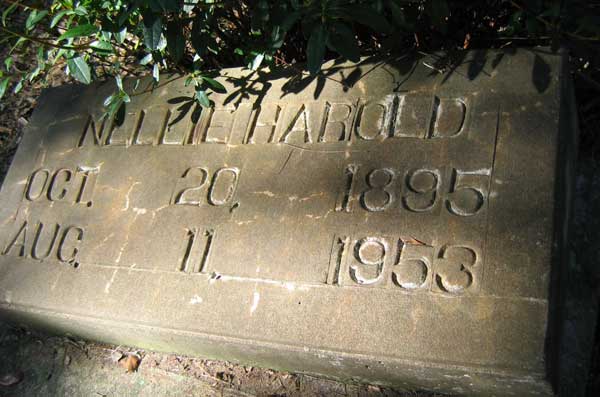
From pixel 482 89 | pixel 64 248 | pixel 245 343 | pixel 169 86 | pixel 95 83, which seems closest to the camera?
pixel 245 343

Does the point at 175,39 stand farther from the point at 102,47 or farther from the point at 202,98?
the point at 102,47

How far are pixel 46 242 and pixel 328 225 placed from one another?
1.36 metres

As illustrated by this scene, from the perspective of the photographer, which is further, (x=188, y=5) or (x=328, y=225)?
(x=188, y=5)

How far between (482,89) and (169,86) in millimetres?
1508

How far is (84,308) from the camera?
2.37m

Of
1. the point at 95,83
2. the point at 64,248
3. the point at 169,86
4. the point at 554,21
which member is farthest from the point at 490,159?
the point at 95,83

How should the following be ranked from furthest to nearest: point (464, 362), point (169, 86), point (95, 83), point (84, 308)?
point (95, 83), point (169, 86), point (84, 308), point (464, 362)

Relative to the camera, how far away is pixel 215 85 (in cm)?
253

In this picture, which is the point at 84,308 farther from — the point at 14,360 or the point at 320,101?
the point at 320,101

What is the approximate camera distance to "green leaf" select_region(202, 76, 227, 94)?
2.53 m

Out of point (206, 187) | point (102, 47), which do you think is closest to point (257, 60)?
point (206, 187)

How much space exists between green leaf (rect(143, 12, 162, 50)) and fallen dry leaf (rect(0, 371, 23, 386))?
67.7 inches

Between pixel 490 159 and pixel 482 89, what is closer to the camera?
pixel 490 159

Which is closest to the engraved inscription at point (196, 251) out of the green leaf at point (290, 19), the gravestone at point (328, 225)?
the gravestone at point (328, 225)
